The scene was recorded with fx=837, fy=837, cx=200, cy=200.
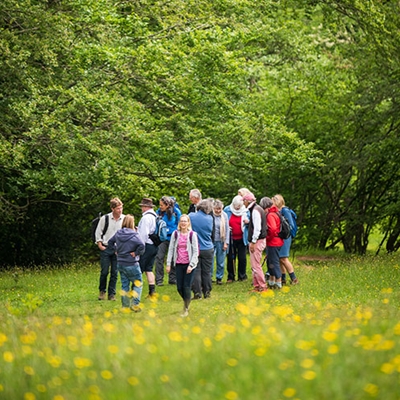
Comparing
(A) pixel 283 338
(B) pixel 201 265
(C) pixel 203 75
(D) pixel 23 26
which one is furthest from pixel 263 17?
(A) pixel 283 338

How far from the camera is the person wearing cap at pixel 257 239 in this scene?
1638cm

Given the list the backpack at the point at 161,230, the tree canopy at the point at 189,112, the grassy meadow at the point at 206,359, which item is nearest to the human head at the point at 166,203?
the backpack at the point at 161,230

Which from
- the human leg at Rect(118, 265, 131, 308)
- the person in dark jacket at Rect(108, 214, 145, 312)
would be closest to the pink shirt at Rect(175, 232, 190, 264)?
the person in dark jacket at Rect(108, 214, 145, 312)

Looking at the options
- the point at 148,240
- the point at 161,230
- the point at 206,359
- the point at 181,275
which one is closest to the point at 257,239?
the point at 161,230

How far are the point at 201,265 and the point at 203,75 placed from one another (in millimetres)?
8981

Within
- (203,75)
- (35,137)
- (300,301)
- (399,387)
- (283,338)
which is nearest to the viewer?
(399,387)

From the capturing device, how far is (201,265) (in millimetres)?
15961

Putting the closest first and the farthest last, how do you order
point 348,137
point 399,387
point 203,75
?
point 399,387
point 203,75
point 348,137

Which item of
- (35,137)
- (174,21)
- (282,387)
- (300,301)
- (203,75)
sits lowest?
(300,301)

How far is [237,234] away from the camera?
1914 centimetres

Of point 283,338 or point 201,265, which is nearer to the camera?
point 283,338

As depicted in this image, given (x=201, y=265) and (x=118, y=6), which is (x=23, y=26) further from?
(x=201, y=265)

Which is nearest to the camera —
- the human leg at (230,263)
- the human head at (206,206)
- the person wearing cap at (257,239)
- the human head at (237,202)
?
the human head at (206,206)

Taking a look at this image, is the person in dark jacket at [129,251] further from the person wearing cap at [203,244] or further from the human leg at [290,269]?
the human leg at [290,269]
